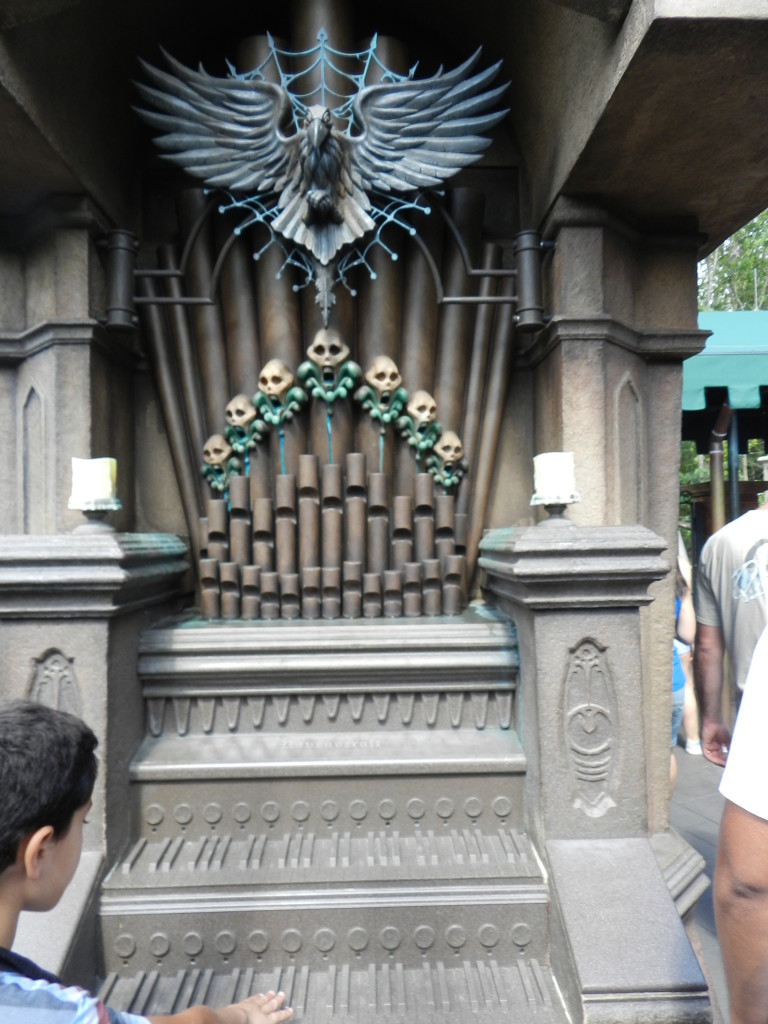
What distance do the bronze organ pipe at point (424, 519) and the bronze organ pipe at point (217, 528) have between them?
77 centimetres

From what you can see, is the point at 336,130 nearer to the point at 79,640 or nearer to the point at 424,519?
the point at 424,519

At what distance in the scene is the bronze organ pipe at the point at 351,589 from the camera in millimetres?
2588

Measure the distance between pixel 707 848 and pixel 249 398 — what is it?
3.36m

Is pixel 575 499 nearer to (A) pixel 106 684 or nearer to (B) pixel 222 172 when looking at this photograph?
(A) pixel 106 684

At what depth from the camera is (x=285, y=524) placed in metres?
2.59

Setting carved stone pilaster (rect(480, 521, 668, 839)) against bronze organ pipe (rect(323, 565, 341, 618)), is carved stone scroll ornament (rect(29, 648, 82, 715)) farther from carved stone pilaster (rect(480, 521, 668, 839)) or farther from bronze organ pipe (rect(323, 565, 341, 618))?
carved stone pilaster (rect(480, 521, 668, 839))

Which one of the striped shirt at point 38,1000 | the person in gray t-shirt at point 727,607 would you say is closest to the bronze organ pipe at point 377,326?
the person in gray t-shirt at point 727,607

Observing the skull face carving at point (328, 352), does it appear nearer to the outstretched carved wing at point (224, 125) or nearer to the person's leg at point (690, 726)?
the outstretched carved wing at point (224, 125)

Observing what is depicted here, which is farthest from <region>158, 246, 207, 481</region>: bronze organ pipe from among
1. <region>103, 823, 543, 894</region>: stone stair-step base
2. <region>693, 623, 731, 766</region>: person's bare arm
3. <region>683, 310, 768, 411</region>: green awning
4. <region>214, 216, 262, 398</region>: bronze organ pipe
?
<region>683, 310, 768, 411</region>: green awning

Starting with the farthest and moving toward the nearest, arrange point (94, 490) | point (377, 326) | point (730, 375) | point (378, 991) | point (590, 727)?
1. point (730, 375)
2. point (377, 326)
3. point (94, 490)
4. point (590, 727)
5. point (378, 991)

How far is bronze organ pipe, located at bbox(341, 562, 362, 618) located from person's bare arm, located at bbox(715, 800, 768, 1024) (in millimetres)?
1712

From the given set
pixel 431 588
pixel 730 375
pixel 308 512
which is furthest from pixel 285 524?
pixel 730 375

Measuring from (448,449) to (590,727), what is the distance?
4.12ft

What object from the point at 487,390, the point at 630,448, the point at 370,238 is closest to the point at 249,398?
the point at 370,238
